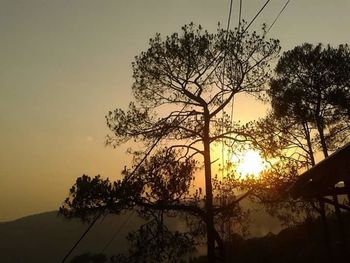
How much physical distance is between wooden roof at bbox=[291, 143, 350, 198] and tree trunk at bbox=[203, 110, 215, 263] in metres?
4.55

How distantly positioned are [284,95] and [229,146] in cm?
615

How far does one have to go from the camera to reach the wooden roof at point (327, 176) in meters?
6.91

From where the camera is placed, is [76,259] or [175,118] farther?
[76,259]

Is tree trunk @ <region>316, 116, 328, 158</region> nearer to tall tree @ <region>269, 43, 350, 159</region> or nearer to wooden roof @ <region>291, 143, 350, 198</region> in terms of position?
tall tree @ <region>269, 43, 350, 159</region>

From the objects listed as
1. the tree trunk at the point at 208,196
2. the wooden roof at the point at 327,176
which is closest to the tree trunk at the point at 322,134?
the tree trunk at the point at 208,196

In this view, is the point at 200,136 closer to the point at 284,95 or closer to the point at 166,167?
the point at 166,167

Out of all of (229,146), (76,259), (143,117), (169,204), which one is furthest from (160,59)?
(76,259)

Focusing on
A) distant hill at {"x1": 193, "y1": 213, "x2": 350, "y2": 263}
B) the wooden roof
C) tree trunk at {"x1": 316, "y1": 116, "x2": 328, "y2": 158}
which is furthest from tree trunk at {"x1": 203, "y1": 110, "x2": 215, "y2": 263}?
distant hill at {"x1": 193, "y1": 213, "x2": 350, "y2": 263}

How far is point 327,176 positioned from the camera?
8.85m

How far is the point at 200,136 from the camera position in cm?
1588

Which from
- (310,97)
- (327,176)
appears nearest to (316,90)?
(310,97)

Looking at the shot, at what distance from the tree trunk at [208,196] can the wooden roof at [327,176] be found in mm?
4549

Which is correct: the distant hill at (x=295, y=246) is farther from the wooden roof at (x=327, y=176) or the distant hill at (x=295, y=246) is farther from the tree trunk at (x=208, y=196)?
the wooden roof at (x=327, y=176)

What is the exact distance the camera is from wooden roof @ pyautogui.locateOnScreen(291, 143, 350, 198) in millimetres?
6914
